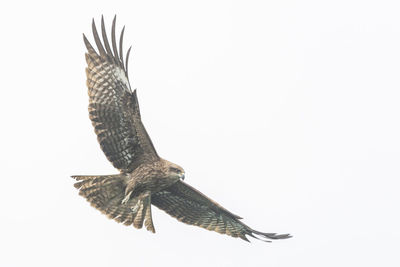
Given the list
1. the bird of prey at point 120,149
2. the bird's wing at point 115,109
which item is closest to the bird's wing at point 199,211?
the bird of prey at point 120,149

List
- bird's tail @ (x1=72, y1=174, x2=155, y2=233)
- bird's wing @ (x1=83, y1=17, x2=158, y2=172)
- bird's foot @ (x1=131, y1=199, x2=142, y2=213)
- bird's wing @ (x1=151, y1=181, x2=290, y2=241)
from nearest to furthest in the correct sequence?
bird's wing @ (x1=83, y1=17, x2=158, y2=172)
bird's tail @ (x1=72, y1=174, x2=155, y2=233)
bird's foot @ (x1=131, y1=199, x2=142, y2=213)
bird's wing @ (x1=151, y1=181, x2=290, y2=241)

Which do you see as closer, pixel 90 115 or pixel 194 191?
pixel 90 115

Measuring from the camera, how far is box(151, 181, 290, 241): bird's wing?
52.6 feet

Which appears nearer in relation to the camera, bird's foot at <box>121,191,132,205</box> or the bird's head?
the bird's head

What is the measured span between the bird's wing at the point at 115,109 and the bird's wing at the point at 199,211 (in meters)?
1.27

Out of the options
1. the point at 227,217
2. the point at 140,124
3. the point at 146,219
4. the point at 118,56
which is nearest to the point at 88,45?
the point at 118,56

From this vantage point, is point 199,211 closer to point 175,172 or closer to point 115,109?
point 175,172

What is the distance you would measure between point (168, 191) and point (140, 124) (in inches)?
76.1

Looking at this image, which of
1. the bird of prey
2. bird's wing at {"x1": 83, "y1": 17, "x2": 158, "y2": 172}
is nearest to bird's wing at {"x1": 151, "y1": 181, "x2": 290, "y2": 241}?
the bird of prey

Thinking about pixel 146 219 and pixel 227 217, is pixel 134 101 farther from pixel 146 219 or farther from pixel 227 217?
pixel 227 217

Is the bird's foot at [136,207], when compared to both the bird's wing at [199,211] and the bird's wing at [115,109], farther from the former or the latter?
the bird's wing at [199,211]

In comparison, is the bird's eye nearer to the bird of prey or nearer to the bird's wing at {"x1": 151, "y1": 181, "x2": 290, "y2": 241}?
the bird of prey

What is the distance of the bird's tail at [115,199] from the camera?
14.9 metres

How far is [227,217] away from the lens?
54.4 ft
